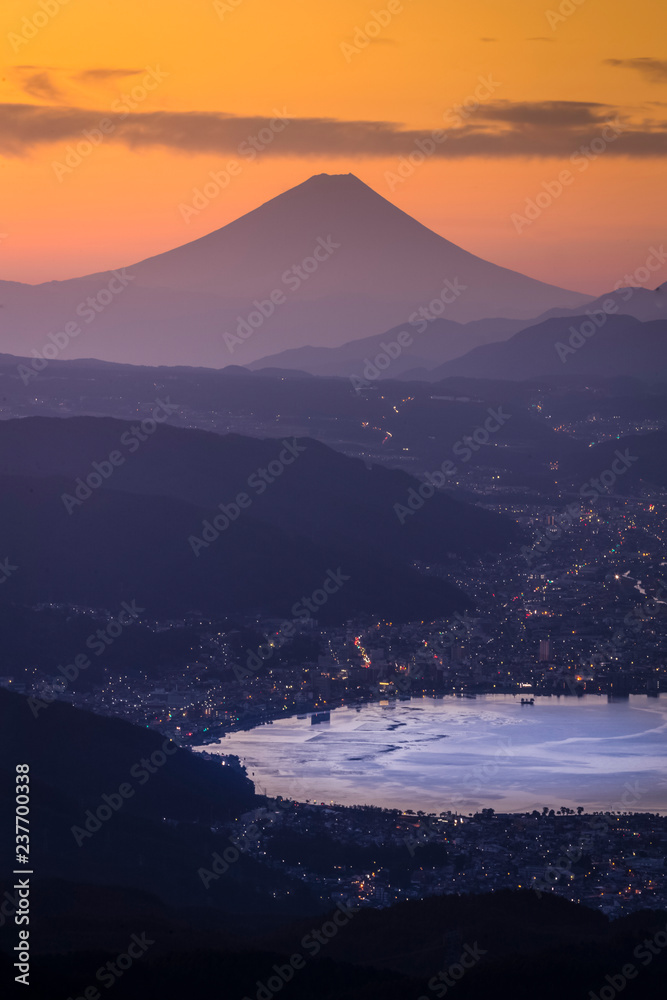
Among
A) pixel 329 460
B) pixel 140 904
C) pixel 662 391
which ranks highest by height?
pixel 140 904

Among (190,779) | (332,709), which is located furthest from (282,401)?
(190,779)

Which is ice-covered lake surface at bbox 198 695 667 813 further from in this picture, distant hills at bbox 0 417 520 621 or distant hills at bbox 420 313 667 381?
distant hills at bbox 420 313 667 381

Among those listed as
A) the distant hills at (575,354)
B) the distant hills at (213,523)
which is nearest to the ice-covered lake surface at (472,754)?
the distant hills at (213,523)

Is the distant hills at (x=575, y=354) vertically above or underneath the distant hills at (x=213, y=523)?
underneath

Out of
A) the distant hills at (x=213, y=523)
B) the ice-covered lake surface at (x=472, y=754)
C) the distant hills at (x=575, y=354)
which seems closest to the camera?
the ice-covered lake surface at (x=472, y=754)

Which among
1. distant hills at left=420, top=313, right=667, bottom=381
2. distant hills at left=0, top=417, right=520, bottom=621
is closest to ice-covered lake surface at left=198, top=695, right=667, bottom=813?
distant hills at left=0, top=417, right=520, bottom=621

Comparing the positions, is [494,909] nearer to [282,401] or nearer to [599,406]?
[282,401]

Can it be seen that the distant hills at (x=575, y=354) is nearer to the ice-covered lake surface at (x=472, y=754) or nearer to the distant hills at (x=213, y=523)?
the distant hills at (x=213, y=523)

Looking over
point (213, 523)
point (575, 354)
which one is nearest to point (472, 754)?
point (213, 523)
